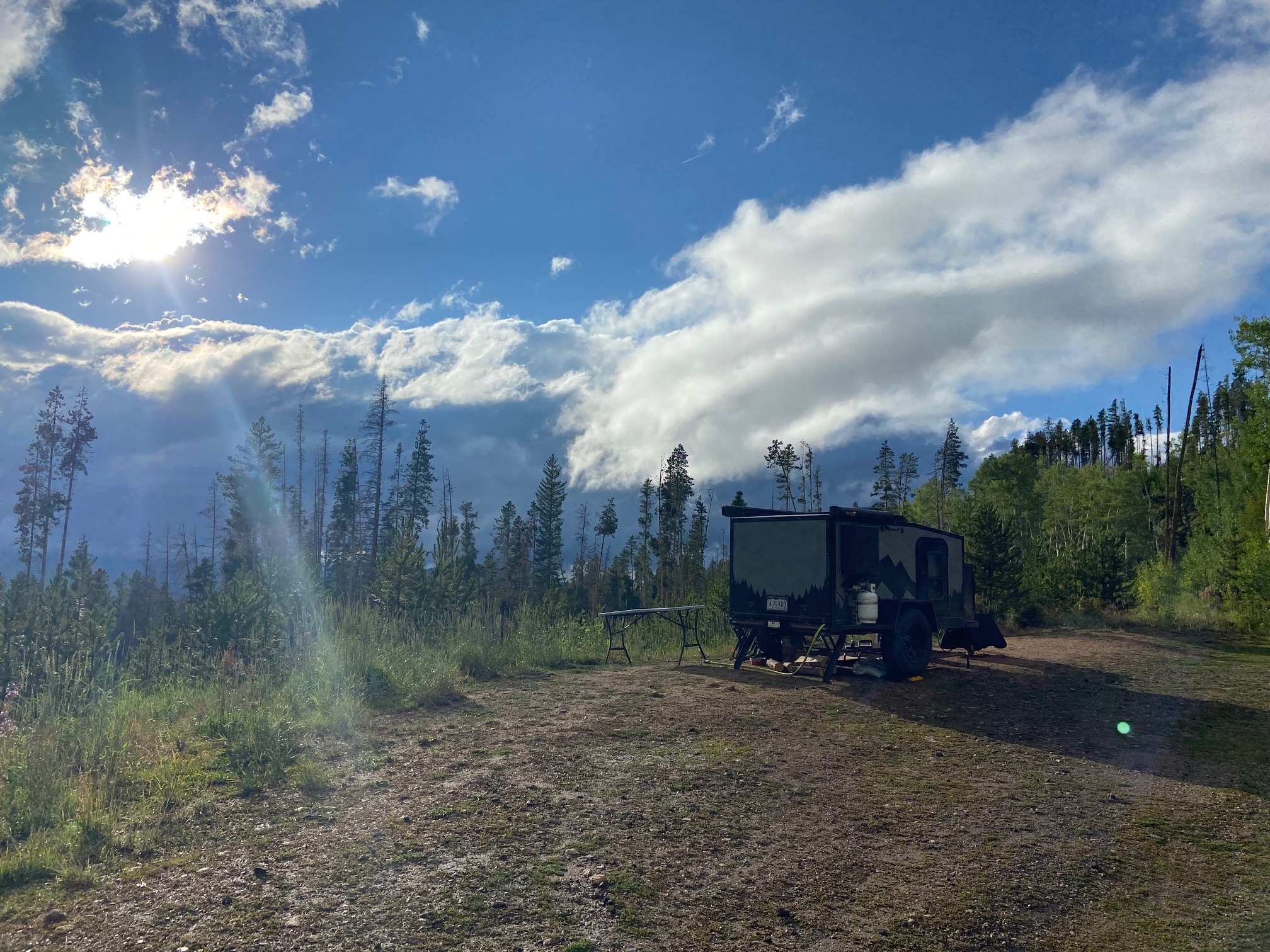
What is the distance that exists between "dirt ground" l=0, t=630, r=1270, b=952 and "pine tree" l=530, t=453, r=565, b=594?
203 ft

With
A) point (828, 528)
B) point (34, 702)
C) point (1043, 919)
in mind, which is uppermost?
point (828, 528)

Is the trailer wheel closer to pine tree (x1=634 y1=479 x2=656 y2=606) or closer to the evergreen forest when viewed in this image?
the evergreen forest

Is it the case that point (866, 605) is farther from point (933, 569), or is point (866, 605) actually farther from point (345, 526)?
point (345, 526)

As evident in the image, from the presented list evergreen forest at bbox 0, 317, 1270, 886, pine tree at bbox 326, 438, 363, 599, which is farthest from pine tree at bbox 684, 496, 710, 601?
pine tree at bbox 326, 438, 363, 599

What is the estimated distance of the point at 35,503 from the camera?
184 ft

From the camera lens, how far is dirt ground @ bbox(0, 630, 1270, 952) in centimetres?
371

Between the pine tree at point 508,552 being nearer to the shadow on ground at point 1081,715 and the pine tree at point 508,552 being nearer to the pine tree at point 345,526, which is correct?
the pine tree at point 345,526

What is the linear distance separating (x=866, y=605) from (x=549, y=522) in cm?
6226

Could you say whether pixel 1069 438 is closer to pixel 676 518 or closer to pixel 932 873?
pixel 676 518

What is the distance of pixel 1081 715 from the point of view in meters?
9.16

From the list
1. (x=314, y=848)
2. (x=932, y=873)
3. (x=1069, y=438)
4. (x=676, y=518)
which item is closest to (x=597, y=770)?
(x=314, y=848)

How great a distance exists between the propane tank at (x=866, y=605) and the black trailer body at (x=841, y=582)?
13mm

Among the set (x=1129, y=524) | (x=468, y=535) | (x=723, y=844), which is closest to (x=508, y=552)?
(x=468, y=535)

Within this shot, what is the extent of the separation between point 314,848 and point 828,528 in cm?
777
